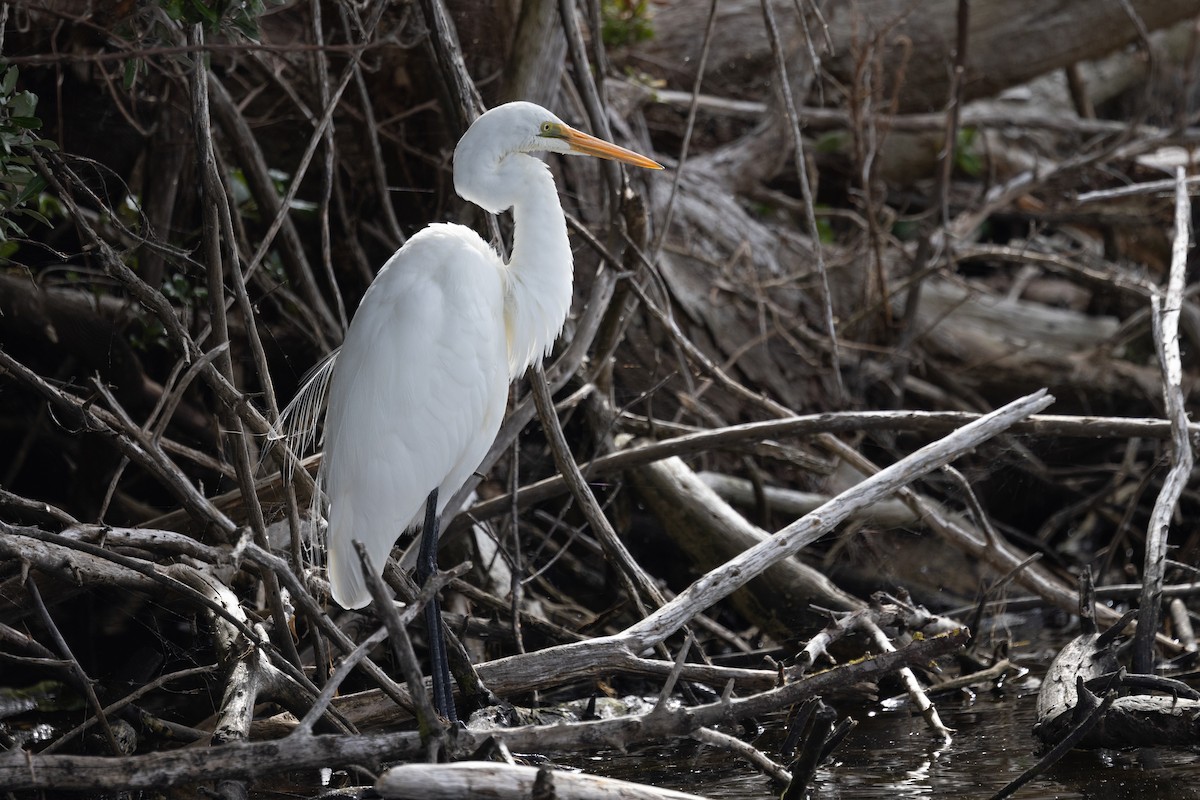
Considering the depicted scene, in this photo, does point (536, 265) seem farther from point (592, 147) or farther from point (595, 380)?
point (595, 380)

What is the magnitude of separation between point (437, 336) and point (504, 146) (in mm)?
531

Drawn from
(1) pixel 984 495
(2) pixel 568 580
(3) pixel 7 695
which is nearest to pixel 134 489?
(3) pixel 7 695

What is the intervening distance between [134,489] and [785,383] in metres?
2.97

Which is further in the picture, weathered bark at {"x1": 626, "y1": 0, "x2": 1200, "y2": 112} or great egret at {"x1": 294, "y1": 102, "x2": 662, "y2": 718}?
weathered bark at {"x1": 626, "y1": 0, "x2": 1200, "y2": 112}

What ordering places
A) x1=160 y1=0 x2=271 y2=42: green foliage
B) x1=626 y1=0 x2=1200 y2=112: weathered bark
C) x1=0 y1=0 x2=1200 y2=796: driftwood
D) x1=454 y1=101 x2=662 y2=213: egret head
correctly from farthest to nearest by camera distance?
1. x1=626 y1=0 x2=1200 y2=112: weathered bark
2. x1=454 y1=101 x2=662 y2=213: egret head
3. x1=0 y1=0 x2=1200 y2=796: driftwood
4. x1=160 y1=0 x2=271 y2=42: green foliage

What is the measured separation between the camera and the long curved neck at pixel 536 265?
3.12 metres

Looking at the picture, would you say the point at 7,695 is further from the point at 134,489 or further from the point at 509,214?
the point at 509,214

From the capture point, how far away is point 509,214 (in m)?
4.79

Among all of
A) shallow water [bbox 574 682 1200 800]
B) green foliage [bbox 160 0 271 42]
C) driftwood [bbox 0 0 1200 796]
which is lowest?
shallow water [bbox 574 682 1200 800]

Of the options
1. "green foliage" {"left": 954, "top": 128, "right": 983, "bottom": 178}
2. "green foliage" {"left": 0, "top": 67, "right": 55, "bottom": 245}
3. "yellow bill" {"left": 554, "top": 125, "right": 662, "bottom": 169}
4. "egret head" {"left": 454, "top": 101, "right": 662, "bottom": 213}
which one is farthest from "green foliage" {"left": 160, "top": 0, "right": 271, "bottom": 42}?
"green foliage" {"left": 954, "top": 128, "right": 983, "bottom": 178}

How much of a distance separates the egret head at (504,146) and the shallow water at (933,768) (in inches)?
62.3

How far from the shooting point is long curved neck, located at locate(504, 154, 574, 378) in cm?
312

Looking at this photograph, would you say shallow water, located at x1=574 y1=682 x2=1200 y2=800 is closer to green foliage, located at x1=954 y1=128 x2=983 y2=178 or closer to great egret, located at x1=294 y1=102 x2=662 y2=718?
great egret, located at x1=294 y1=102 x2=662 y2=718

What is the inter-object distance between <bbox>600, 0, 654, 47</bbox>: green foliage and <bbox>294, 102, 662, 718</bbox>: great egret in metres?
3.04
